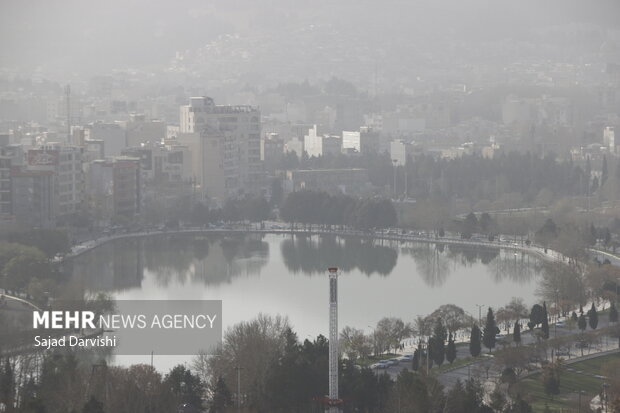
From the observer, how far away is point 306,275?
17.3m

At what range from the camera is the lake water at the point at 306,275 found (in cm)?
1497

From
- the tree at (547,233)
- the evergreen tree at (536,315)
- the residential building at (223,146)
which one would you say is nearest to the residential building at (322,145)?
the residential building at (223,146)

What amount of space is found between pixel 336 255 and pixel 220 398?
9.04 metres

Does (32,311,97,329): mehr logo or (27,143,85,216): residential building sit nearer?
(32,311,97,329): mehr logo

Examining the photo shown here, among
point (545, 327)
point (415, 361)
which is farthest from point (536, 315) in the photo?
point (415, 361)

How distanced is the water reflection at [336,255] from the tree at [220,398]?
7287 mm

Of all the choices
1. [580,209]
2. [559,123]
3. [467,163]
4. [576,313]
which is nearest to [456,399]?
[576,313]

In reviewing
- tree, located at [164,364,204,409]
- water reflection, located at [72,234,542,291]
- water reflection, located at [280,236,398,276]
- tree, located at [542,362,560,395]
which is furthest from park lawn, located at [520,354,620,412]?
water reflection, located at [280,236,398,276]

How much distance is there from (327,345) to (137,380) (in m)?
1.43

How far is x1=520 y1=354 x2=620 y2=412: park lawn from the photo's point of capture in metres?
10.7

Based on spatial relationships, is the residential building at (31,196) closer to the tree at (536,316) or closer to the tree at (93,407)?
the tree at (536,316)

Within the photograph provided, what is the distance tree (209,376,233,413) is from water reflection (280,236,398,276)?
7287mm

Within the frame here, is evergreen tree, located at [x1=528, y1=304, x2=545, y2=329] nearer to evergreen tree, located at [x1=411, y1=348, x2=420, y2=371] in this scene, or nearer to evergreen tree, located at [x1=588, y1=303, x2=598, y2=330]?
evergreen tree, located at [x1=588, y1=303, x2=598, y2=330]

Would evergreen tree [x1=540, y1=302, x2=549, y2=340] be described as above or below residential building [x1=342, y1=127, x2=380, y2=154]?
below
